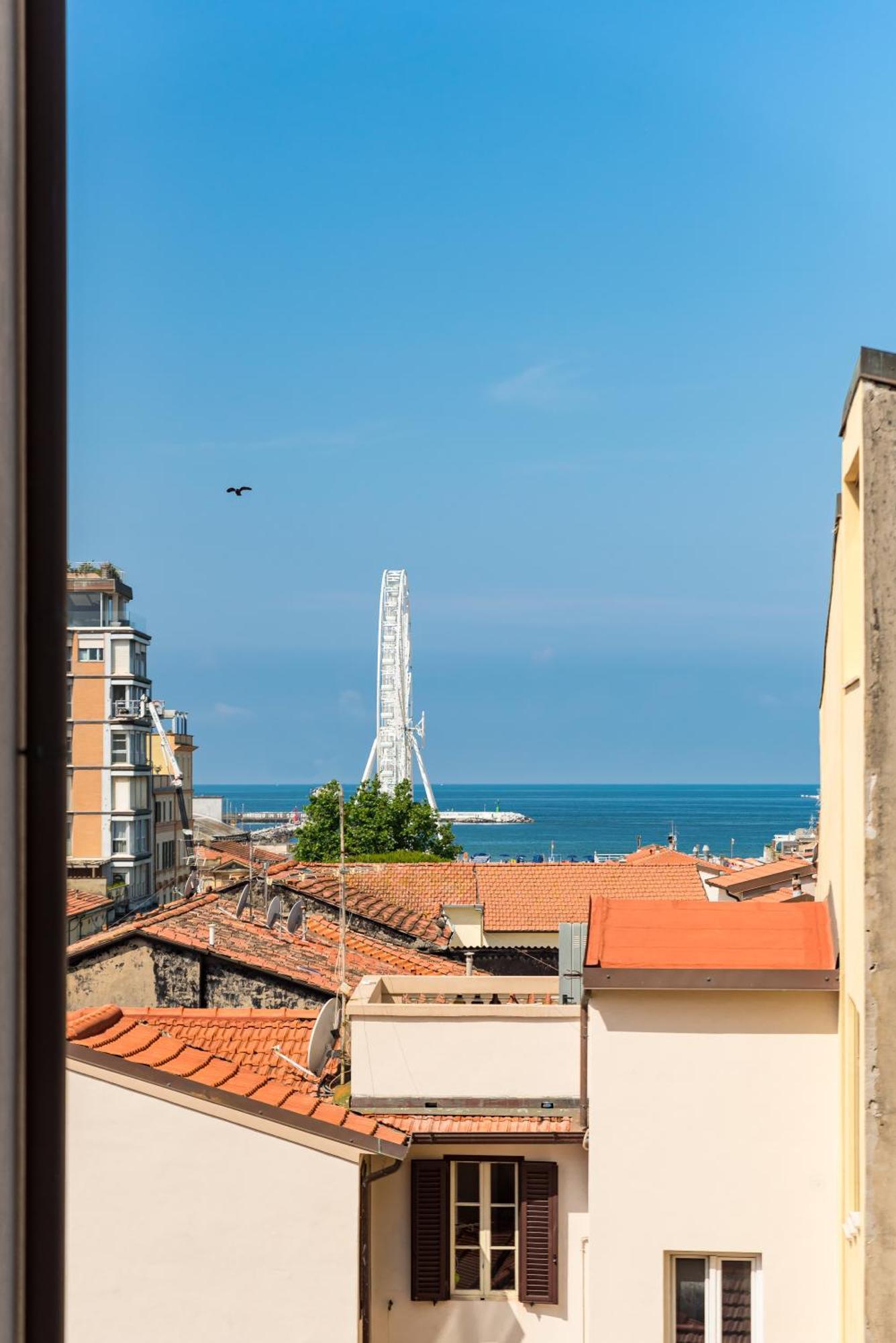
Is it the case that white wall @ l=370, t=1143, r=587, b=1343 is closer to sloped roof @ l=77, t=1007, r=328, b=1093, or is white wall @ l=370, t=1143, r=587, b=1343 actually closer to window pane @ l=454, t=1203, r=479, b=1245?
window pane @ l=454, t=1203, r=479, b=1245

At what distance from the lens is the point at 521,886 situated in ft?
88.8

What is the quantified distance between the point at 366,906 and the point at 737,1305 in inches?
625

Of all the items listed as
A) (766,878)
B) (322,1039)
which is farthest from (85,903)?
(322,1039)

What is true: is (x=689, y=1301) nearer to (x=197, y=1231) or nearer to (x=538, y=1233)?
(x=538, y=1233)

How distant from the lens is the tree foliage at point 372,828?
163 feet

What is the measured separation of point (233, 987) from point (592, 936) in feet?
23.1

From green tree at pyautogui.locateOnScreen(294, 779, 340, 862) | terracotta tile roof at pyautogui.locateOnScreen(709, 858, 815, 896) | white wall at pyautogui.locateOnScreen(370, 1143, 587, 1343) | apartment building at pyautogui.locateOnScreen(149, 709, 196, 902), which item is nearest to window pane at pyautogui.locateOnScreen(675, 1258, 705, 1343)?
white wall at pyautogui.locateOnScreen(370, 1143, 587, 1343)

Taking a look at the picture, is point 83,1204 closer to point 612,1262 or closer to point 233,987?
point 612,1262

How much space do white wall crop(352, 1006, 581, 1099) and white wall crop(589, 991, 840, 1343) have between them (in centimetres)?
186

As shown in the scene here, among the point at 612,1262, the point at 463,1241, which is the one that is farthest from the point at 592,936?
the point at 463,1241

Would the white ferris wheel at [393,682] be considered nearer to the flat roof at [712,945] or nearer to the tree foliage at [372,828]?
the tree foliage at [372,828]

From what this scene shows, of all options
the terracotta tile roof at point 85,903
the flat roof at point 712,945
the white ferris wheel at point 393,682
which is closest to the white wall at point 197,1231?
the flat roof at point 712,945

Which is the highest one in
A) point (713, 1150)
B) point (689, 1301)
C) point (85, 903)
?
point (713, 1150)

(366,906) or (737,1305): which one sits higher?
(737,1305)
